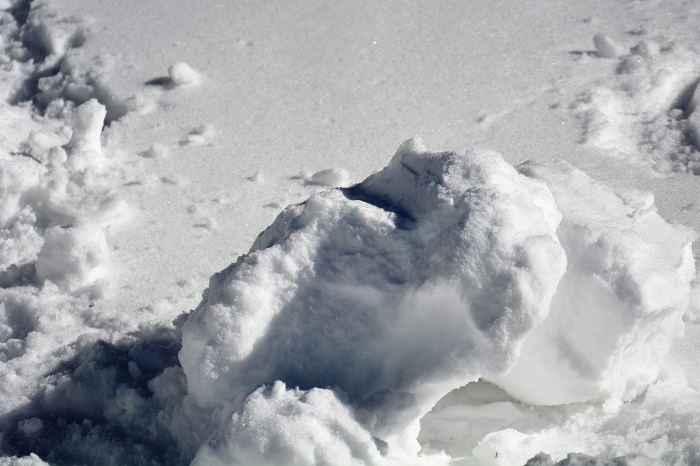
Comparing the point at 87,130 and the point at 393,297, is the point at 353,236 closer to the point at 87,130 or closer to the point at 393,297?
the point at 393,297

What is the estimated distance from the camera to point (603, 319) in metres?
2.01

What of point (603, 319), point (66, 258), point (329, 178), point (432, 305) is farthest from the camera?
point (329, 178)

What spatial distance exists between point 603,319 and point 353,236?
573 mm

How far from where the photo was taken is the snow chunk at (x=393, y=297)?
6.07ft

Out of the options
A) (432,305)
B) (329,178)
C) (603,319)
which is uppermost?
(432,305)

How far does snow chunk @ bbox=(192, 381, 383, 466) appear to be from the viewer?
1771mm

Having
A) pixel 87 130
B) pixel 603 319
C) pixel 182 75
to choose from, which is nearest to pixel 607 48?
pixel 182 75

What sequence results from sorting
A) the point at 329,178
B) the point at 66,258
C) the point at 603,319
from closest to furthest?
1. the point at 603,319
2. the point at 66,258
3. the point at 329,178

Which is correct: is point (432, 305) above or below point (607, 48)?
above

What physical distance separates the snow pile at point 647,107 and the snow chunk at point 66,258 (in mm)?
1648

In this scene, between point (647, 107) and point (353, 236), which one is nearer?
point (353, 236)

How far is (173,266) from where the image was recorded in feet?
8.83

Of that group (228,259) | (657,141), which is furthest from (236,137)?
(657,141)

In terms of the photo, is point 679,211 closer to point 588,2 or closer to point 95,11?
point 588,2
